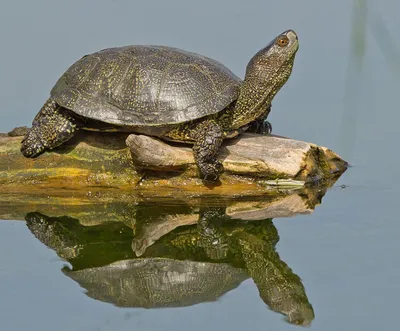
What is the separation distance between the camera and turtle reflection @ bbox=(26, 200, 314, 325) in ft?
24.3

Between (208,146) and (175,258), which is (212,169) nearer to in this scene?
(208,146)

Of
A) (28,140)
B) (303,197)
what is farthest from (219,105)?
(28,140)

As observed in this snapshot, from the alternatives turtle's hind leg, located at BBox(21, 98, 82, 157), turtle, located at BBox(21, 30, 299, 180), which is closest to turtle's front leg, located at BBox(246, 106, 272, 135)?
turtle, located at BBox(21, 30, 299, 180)

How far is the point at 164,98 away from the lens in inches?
372

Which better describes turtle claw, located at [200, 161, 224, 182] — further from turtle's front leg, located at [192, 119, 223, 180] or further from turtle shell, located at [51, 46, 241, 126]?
turtle shell, located at [51, 46, 241, 126]

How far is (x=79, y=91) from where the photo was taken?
31.4ft

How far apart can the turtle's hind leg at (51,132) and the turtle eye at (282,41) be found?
2.22m

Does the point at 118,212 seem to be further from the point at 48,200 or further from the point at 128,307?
the point at 128,307

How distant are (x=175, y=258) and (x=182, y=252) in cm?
16

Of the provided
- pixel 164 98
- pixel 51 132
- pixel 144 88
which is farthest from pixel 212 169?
pixel 51 132

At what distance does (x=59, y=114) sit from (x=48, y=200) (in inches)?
Result: 35.3

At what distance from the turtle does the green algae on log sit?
144 mm

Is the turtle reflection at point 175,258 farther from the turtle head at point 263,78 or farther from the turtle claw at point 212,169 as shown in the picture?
the turtle head at point 263,78

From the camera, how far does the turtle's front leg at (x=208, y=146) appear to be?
30.5 feet
